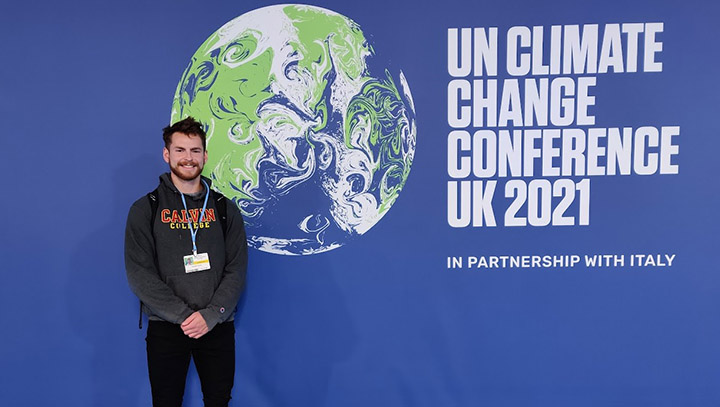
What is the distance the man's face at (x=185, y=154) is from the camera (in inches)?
71.6

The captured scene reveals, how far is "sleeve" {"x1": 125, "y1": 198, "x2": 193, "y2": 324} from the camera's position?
1.76 metres

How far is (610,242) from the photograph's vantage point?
2197 mm

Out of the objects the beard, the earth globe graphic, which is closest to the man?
the beard

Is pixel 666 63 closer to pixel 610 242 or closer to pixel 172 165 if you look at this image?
pixel 610 242

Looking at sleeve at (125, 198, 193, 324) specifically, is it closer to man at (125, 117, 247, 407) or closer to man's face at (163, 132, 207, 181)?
man at (125, 117, 247, 407)

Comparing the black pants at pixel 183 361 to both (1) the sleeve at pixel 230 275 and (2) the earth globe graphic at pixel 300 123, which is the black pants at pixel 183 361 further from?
(2) the earth globe graphic at pixel 300 123

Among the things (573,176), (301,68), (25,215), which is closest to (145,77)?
(301,68)

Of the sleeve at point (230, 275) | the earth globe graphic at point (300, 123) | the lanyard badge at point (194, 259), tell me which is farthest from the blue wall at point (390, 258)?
the lanyard badge at point (194, 259)

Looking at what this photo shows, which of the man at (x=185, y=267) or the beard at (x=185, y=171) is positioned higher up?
the beard at (x=185, y=171)

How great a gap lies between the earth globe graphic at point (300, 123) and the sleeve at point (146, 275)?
491 mm

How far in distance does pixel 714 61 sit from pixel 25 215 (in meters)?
3.39

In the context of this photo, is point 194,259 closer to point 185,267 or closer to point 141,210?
point 185,267

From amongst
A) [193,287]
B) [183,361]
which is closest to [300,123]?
[193,287]

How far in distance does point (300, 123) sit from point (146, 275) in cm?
95
